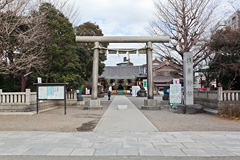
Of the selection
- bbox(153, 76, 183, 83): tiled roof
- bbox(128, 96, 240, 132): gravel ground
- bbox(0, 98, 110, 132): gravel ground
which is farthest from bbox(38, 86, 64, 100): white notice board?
bbox(153, 76, 183, 83): tiled roof

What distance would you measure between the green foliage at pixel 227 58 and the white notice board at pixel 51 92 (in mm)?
10538

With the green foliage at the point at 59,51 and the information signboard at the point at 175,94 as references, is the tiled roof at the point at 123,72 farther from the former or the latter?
the information signboard at the point at 175,94

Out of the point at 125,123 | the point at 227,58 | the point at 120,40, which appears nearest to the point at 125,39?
the point at 120,40

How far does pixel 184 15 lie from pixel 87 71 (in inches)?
467

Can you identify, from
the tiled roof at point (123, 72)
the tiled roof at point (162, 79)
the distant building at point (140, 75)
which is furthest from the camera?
the tiled roof at point (123, 72)

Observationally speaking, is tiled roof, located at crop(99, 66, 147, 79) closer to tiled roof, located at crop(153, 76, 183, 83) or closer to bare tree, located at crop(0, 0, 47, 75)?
tiled roof, located at crop(153, 76, 183, 83)

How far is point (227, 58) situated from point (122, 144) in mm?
11075

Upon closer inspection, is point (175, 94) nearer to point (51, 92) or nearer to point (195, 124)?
point (195, 124)

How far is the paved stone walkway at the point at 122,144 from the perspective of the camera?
4.72 m

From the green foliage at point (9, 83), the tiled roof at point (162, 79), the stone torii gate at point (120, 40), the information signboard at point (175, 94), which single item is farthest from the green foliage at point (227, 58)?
the tiled roof at point (162, 79)

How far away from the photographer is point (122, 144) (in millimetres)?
5430

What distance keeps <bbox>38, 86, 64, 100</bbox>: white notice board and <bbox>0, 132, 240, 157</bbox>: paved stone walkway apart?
5314mm

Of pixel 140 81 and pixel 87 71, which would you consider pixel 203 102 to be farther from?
pixel 140 81

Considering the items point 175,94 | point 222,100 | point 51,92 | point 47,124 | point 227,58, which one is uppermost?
point 227,58
